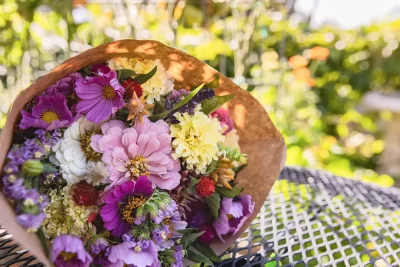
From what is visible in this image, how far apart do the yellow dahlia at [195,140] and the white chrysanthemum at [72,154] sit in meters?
0.15

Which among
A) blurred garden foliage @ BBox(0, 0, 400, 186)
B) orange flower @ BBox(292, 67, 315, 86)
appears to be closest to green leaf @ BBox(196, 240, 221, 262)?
blurred garden foliage @ BBox(0, 0, 400, 186)

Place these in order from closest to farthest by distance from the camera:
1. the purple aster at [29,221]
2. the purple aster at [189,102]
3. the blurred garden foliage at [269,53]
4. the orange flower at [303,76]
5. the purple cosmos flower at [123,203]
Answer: the purple aster at [29,221], the purple cosmos flower at [123,203], the purple aster at [189,102], the blurred garden foliage at [269,53], the orange flower at [303,76]

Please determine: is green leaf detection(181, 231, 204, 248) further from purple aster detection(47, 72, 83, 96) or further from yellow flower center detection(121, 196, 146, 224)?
purple aster detection(47, 72, 83, 96)

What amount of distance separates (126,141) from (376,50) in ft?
11.9

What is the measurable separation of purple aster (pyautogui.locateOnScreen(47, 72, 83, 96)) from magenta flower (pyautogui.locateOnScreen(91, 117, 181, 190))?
0.08 m

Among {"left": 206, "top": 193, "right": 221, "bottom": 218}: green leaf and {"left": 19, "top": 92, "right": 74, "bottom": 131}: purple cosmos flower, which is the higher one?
{"left": 19, "top": 92, "right": 74, "bottom": 131}: purple cosmos flower

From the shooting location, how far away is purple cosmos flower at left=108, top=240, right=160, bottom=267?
2.06 ft

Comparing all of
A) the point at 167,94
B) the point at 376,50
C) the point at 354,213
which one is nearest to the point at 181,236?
the point at 167,94

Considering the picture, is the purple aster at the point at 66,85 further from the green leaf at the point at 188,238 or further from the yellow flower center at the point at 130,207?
the green leaf at the point at 188,238

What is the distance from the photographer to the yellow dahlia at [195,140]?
724 millimetres

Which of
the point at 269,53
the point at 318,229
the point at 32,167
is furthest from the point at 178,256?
the point at 269,53

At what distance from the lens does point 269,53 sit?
3.50 metres

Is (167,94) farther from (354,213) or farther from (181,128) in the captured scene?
(354,213)

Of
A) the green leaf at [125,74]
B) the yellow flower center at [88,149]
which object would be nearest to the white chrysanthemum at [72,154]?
the yellow flower center at [88,149]
